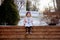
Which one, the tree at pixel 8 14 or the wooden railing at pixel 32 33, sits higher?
the tree at pixel 8 14

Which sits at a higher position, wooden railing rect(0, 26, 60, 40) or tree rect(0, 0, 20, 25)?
tree rect(0, 0, 20, 25)

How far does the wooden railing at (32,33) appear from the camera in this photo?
7.10 meters

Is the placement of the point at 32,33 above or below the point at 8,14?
below

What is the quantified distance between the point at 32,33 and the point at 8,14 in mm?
1679

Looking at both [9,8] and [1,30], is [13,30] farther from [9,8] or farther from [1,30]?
[9,8]

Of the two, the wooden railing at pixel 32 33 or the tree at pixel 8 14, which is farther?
the tree at pixel 8 14

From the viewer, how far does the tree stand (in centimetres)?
840

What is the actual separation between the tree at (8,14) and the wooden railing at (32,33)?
113 cm

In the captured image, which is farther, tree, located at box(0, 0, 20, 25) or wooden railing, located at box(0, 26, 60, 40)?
tree, located at box(0, 0, 20, 25)

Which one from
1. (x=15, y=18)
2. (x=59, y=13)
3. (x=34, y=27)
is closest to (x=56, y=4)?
(x=59, y=13)

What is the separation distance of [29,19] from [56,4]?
237 inches

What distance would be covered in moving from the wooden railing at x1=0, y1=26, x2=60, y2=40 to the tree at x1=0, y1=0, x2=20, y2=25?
44.5 inches

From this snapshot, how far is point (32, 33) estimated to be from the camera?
714 cm

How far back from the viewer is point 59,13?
37.4 feet
